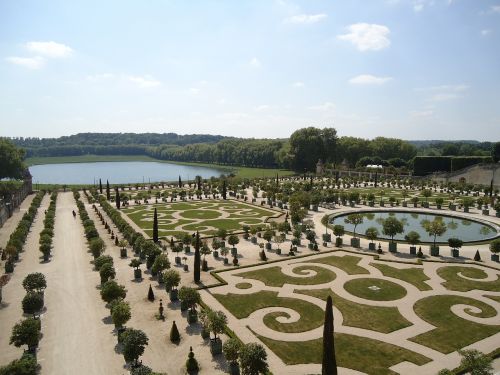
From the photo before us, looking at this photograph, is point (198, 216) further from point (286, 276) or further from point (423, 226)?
point (423, 226)

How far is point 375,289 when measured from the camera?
33.7 metres

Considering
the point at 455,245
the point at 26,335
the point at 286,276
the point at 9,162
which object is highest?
the point at 9,162

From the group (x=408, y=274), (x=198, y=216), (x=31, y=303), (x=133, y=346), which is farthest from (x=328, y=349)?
(x=198, y=216)

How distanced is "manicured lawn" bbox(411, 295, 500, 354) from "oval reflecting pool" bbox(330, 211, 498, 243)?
1992cm

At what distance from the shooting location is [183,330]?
27188 mm

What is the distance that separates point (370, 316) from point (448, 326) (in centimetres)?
529

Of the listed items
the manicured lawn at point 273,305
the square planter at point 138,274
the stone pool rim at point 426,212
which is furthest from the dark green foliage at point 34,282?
the stone pool rim at point 426,212

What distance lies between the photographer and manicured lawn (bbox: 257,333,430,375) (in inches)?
886

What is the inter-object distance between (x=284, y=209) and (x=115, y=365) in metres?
53.6

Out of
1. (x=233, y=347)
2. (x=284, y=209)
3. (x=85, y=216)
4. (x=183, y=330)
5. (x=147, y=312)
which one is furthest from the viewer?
(x=284, y=209)

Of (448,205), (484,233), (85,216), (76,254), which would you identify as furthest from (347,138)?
(76,254)

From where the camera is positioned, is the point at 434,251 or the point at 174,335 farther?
the point at 434,251

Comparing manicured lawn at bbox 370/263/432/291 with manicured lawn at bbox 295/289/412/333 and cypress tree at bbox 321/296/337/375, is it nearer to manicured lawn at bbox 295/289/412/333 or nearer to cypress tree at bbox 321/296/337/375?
manicured lawn at bbox 295/289/412/333

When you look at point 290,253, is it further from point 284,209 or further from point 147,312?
point 284,209
